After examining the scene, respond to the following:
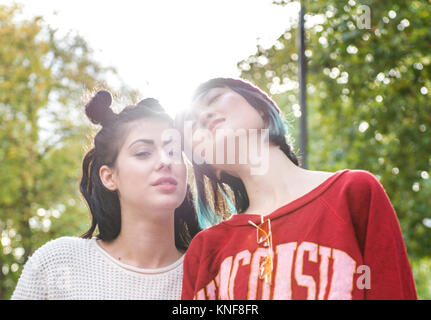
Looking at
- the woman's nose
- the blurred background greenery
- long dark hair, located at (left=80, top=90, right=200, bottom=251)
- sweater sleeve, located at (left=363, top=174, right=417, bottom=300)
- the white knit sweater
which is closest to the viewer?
sweater sleeve, located at (left=363, top=174, right=417, bottom=300)

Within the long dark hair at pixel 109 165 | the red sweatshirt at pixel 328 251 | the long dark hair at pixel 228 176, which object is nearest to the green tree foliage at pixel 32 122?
the long dark hair at pixel 109 165

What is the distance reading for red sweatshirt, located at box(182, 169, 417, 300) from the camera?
1479 millimetres

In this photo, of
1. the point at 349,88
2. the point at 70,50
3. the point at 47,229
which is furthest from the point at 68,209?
the point at 349,88

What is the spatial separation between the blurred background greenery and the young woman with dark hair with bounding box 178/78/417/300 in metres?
0.31

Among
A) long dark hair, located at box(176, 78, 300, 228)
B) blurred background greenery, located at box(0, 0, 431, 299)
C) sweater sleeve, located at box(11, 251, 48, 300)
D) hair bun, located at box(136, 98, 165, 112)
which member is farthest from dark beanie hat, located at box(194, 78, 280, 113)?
sweater sleeve, located at box(11, 251, 48, 300)

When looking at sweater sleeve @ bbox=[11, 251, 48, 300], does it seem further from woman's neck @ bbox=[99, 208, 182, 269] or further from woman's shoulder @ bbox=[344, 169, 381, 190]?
woman's shoulder @ bbox=[344, 169, 381, 190]

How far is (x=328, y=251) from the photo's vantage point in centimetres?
151

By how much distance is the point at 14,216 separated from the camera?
30.1 ft

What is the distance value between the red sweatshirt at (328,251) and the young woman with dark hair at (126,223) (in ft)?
1.34

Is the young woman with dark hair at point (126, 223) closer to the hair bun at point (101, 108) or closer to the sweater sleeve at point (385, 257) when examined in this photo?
the hair bun at point (101, 108)

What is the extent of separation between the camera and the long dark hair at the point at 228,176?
1780mm

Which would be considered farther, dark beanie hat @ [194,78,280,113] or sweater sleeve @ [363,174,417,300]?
dark beanie hat @ [194,78,280,113]
